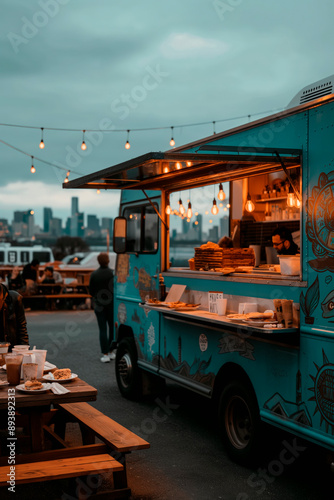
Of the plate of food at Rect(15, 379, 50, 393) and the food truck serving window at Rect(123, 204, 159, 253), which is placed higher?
the food truck serving window at Rect(123, 204, 159, 253)

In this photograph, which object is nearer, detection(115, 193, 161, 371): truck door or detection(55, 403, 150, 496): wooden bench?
detection(55, 403, 150, 496): wooden bench

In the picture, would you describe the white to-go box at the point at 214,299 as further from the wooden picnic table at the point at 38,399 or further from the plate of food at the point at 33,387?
the plate of food at the point at 33,387

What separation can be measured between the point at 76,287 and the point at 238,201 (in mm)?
11353

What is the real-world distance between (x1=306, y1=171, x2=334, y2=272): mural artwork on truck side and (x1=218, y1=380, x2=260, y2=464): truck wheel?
1470mm

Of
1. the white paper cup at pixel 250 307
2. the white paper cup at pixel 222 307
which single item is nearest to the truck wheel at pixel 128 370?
the white paper cup at pixel 222 307

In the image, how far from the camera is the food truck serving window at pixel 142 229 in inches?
318

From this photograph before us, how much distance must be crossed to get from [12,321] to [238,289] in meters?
2.23

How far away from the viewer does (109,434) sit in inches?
192

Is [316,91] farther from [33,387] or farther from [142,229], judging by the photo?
[142,229]

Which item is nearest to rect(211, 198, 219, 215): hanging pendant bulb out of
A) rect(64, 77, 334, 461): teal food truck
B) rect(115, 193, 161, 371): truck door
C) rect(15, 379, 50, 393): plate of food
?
rect(64, 77, 334, 461): teal food truck

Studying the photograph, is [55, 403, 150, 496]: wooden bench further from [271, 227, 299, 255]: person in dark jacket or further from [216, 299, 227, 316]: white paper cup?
[271, 227, 299, 255]: person in dark jacket

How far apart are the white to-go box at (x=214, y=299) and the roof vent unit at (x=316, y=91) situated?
1.97 meters

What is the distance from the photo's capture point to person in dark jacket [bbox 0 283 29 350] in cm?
598

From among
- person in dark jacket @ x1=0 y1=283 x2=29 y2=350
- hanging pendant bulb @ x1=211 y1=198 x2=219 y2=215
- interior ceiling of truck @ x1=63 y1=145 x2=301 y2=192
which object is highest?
interior ceiling of truck @ x1=63 y1=145 x2=301 y2=192
